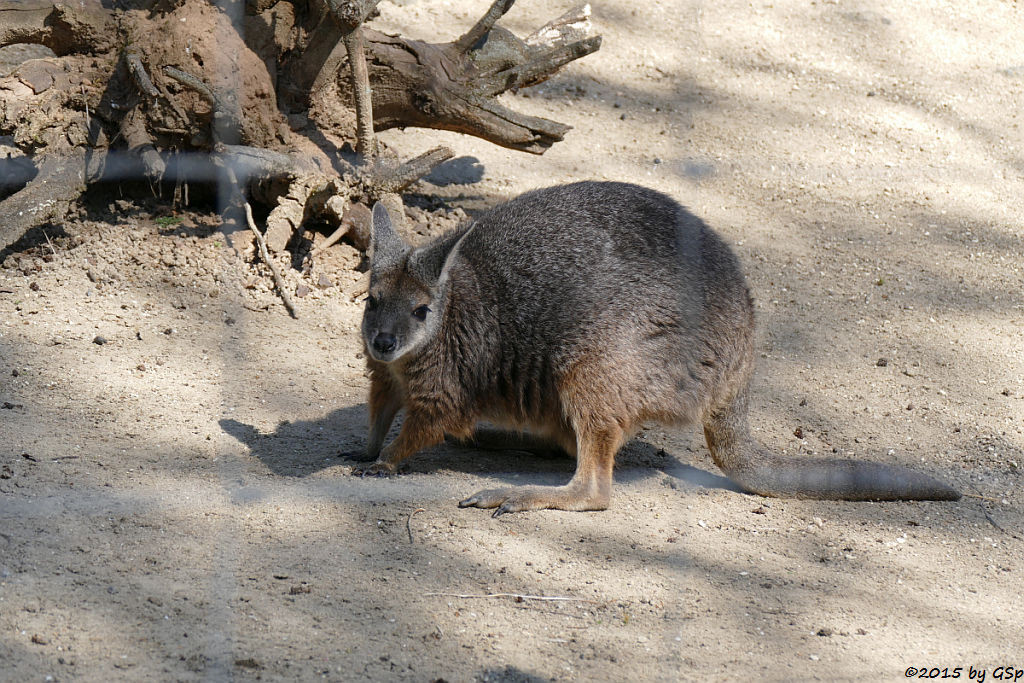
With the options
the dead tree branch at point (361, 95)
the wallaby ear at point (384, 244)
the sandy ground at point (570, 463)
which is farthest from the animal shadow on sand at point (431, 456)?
the dead tree branch at point (361, 95)

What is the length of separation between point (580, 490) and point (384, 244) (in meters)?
1.26

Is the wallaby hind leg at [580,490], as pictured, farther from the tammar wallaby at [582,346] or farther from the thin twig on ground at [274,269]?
the thin twig on ground at [274,269]

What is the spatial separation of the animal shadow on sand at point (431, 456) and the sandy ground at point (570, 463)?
21 millimetres

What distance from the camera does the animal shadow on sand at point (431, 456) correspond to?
4023mm

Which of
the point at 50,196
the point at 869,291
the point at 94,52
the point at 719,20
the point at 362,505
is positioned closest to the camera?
the point at 362,505

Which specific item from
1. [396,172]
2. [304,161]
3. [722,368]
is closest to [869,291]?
[722,368]

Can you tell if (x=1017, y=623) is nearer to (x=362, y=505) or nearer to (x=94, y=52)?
(x=362, y=505)

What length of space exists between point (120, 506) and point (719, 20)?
21.6ft

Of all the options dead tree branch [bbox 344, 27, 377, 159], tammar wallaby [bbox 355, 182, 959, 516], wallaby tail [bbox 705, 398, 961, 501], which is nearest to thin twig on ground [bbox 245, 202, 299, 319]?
dead tree branch [bbox 344, 27, 377, 159]

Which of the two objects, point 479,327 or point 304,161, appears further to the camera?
point 304,161

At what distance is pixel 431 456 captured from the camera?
4.37 meters

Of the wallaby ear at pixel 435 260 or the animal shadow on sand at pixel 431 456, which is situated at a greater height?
the wallaby ear at pixel 435 260

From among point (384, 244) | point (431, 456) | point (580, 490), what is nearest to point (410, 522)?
point (580, 490)

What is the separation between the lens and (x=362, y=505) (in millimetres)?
3553
